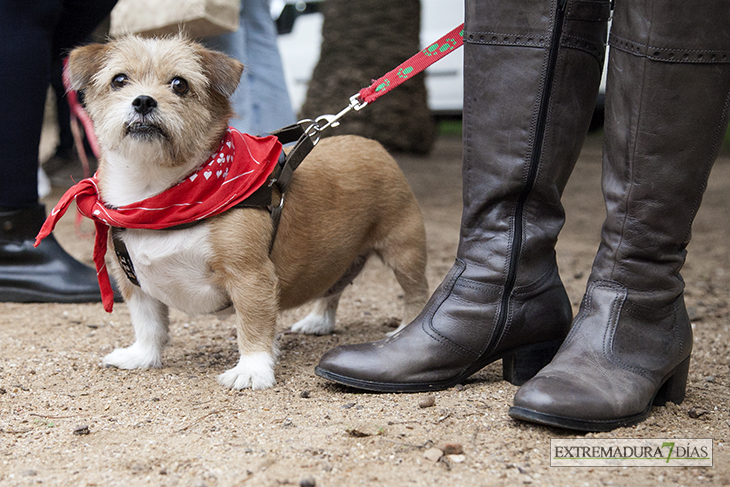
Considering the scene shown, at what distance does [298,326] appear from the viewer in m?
3.45

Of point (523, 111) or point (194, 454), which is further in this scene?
point (523, 111)

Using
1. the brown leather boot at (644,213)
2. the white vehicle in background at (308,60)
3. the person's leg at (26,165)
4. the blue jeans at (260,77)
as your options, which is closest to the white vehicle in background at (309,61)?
the white vehicle in background at (308,60)

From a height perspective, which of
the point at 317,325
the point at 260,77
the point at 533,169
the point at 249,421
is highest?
the point at 260,77

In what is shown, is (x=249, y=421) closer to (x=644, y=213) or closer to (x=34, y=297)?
(x=644, y=213)

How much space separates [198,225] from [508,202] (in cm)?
109

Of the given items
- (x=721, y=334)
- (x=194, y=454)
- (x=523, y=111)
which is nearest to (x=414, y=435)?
(x=194, y=454)

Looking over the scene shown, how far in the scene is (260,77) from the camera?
4.22 m

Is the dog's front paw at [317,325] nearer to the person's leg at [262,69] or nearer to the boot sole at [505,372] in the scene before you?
the boot sole at [505,372]

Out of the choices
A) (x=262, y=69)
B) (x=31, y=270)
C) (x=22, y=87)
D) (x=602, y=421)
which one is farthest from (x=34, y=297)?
(x=602, y=421)

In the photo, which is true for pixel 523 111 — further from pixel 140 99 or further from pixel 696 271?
pixel 696 271

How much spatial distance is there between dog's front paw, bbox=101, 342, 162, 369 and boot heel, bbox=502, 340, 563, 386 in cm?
139

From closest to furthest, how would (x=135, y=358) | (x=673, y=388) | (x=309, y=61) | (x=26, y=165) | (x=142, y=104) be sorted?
(x=673, y=388) → (x=142, y=104) → (x=135, y=358) → (x=26, y=165) → (x=309, y=61)

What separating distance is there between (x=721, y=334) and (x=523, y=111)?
1940 millimetres

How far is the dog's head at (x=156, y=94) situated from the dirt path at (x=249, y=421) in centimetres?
88
